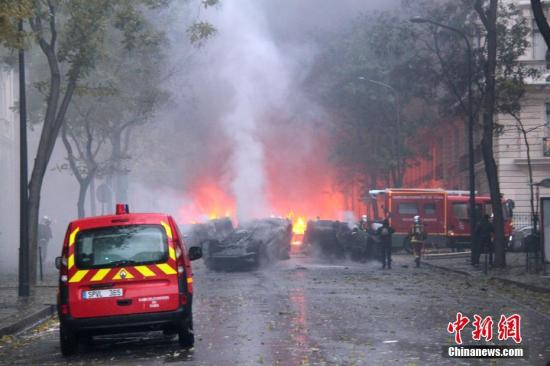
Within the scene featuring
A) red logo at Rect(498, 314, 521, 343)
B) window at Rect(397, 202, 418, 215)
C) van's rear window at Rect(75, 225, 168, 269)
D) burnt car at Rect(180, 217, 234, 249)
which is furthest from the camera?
window at Rect(397, 202, 418, 215)

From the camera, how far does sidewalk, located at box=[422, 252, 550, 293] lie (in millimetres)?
22388

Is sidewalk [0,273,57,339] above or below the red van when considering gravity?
below

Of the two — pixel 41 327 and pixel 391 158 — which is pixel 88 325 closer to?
pixel 41 327

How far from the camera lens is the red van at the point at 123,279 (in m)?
12.0

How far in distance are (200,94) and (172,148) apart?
5.49 m

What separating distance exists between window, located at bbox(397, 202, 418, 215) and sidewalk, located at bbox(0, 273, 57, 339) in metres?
22.6

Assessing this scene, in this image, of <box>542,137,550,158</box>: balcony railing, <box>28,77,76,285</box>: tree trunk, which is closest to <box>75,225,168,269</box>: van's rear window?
<box>28,77,76,285</box>: tree trunk

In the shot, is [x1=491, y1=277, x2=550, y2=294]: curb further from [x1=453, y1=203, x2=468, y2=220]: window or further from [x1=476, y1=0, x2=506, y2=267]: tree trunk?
[x1=453, y1=203, x2=468, y2=220]: window

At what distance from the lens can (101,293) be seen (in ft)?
39.4

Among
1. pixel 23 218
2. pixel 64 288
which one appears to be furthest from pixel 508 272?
pixel 64 288

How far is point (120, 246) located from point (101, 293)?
64cm

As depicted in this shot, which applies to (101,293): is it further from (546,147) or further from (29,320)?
(546,147)

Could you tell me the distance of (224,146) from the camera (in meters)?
56.3

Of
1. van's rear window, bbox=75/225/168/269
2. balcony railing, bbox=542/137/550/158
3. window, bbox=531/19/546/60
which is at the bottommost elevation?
van's rear window, bbox=75/225/168/269
